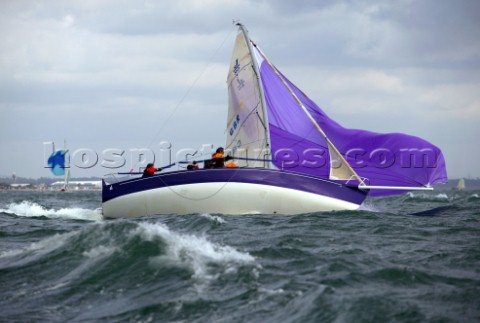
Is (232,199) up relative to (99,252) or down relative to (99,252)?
up

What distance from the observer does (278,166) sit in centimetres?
2383

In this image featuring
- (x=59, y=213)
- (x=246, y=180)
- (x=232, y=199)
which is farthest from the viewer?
(x=59, y=213)

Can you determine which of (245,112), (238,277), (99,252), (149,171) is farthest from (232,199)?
(238,277)

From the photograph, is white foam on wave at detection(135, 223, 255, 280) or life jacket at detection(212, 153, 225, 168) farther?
life jacket at detection(212, 153, 225, 168)

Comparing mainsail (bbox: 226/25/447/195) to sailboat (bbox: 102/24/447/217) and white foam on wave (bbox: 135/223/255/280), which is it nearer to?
sailboat (bbox: 102/24/447/217)

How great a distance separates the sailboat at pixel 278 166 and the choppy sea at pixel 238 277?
5.71 meters

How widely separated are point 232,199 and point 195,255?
31.4 feet

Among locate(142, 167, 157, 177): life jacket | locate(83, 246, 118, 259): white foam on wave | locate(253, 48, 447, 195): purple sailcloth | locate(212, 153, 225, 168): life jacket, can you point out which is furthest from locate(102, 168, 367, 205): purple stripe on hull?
locate(83, 246, 118, 259): white foam on wave

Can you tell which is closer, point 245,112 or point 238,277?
point 238,277

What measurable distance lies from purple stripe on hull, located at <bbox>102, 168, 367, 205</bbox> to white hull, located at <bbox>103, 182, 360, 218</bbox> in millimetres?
123

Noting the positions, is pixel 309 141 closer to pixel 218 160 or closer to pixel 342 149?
pixel 342 149

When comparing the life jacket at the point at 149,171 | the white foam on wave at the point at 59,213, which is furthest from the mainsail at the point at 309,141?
the white foam on wave at the point at 59,213

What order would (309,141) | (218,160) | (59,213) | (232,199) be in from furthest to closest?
(59,213) → (309,141) → (218,160) → (232,199)

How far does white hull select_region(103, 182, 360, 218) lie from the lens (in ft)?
65.6
